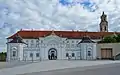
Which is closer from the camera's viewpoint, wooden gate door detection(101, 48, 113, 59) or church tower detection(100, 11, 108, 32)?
wooden gate door detection(101, 48, 113, 59)

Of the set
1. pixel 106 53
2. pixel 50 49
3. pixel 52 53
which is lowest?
pixel 52 53

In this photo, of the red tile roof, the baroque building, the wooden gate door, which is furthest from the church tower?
the wooden gate door

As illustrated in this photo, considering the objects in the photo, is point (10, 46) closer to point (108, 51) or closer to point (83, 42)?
point (83, 42)

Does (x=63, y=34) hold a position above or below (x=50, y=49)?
above

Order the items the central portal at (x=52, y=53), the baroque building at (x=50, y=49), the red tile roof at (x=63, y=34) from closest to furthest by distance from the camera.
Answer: the baroque building at (x=50, y=49)
the central portal at (x=52, y=53)
the red tile roof at (x=63, y=34)

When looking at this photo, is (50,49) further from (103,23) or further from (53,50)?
(103,23)

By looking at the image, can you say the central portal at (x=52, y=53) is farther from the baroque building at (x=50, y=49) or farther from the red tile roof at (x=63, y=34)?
the red tile roof at (x=63, y=34)

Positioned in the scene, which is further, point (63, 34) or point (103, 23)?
point (103, 23)

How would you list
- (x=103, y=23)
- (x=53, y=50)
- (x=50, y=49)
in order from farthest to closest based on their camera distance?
(x=103, y=23), (x=53, y=50), (x=50, y=49)

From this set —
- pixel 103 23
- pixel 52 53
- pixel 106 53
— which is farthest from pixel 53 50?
pixel 103 23

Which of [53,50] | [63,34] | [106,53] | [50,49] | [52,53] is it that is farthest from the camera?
[63,34]

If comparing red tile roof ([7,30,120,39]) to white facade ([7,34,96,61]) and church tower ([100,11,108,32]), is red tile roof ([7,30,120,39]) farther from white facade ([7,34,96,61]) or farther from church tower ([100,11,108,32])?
white facade ([7,34,96,61])

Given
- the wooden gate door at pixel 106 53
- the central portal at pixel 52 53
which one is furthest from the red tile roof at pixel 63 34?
the wooden gate door at pixel 106 53

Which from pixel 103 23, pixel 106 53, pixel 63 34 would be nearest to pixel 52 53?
pixel 63 34
